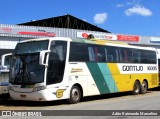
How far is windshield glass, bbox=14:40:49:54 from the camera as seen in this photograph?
16480 mm

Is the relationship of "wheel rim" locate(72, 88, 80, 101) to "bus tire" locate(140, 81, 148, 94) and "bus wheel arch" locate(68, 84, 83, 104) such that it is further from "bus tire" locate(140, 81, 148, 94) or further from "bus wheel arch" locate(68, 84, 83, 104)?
"bus tire" locate(140, 81, 148, 94)

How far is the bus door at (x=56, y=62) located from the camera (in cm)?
1614

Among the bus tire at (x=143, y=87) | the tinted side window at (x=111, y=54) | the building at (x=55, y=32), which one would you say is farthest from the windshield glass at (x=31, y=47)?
the building at (x=55, y=32)

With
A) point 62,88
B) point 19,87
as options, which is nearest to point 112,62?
point 62,88

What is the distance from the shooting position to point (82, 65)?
17953 mm

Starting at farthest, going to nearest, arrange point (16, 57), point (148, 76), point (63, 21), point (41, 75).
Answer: point (63, 21)
point (148, 76)
point (16, 57)
point (41, 75)

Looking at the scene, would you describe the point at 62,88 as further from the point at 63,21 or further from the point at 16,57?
the point at 63,21

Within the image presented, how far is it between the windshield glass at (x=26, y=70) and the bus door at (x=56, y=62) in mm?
405

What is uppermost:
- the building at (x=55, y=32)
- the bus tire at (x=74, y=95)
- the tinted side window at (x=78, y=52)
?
the building at (x=55, y=32)

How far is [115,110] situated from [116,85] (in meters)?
6.83

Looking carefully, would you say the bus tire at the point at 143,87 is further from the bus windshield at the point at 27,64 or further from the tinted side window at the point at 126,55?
the bus windshield at the point at 27,64

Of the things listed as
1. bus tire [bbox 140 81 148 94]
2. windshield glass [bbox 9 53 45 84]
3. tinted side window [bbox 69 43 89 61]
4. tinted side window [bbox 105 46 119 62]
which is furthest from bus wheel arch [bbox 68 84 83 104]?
bus tire [bbox 140 81 148 94]

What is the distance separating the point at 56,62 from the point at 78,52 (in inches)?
65.0

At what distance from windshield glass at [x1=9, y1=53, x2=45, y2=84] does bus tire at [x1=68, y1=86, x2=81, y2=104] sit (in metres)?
1.87
